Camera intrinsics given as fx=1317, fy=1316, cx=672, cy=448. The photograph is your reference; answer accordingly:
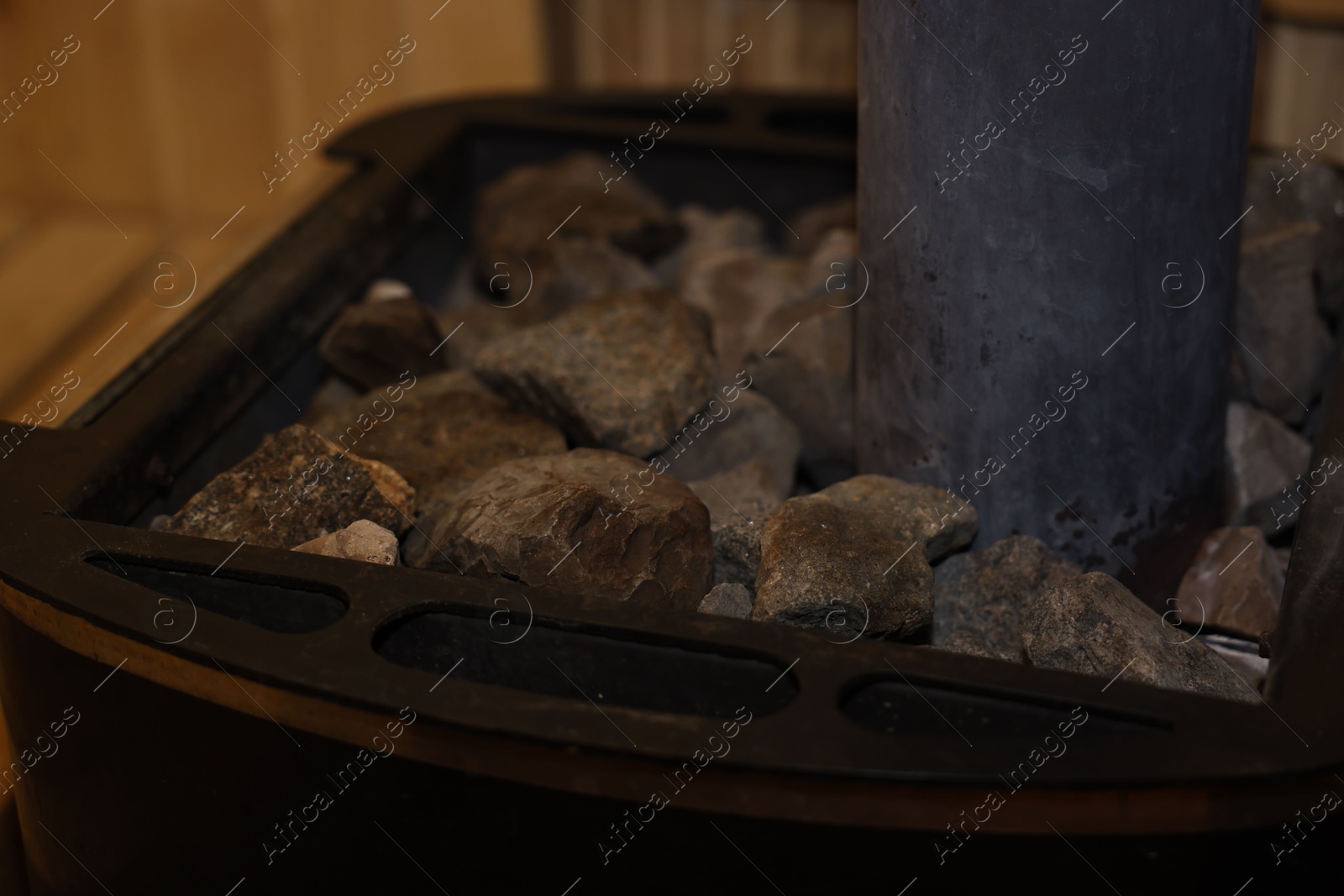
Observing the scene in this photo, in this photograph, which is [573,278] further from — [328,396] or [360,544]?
[360,544]

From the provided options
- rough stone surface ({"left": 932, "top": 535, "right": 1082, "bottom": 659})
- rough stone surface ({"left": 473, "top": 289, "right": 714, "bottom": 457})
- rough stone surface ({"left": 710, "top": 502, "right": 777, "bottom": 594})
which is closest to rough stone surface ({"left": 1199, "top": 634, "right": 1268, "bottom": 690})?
rough stone surface ({"left": 932, "top": 535, "right": 1082, "bottom": 659})

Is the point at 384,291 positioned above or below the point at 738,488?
above

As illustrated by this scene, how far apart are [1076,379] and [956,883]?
1.45 feet

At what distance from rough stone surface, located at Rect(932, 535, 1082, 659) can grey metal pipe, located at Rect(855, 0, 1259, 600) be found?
1.7 inches

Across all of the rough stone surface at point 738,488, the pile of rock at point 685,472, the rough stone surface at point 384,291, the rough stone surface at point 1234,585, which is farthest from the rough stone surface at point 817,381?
the rough stone surface at point 384,291

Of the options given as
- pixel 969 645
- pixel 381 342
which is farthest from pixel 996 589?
pixel 381 342

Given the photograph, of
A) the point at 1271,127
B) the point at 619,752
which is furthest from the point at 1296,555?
the point at 1271,127

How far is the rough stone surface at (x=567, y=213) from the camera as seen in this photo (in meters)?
1.68

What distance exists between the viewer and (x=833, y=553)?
95 centimetres

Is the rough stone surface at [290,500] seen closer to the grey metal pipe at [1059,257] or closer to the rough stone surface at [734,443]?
the rough stone surface at [734,443]

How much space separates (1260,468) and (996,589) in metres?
0.35

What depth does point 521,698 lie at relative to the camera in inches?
29.3

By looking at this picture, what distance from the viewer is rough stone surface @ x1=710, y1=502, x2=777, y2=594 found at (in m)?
1.04

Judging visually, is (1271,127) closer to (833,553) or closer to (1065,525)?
(1065,525)
